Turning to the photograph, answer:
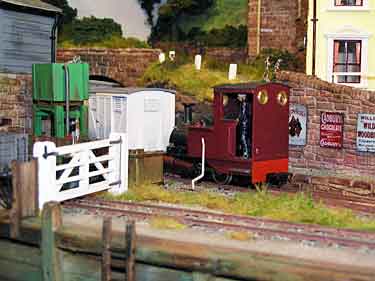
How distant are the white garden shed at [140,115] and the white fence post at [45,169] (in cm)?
635

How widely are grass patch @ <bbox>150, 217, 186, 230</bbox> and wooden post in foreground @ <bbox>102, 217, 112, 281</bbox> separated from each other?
1.36 metres

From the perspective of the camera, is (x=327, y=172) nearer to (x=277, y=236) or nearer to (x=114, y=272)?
(x=277, y=236)

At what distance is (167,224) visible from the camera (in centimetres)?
1138

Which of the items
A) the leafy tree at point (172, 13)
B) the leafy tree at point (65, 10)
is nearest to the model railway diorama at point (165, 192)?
the leafy tree at point (65, 10)

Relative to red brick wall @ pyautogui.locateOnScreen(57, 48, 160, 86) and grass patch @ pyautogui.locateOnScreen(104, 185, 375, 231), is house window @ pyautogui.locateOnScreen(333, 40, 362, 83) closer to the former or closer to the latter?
red brick wall @ pyautogui.locateOnScreen(57, 48, 160, 86)

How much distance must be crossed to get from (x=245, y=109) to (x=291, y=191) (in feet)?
7.52

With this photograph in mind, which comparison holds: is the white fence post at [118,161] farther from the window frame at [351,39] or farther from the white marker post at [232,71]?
the window frame at [351,39]

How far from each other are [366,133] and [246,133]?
13.7 feet

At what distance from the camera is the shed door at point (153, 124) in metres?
19.1

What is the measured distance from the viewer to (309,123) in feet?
65.5

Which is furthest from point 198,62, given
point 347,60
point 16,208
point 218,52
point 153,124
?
point 16,208

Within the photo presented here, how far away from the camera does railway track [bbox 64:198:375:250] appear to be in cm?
1070

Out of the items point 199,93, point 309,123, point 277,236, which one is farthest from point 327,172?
point 277,236

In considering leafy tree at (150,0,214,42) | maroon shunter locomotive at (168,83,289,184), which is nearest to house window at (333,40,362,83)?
maroon shunter locomotive at (168,83,289,184)
